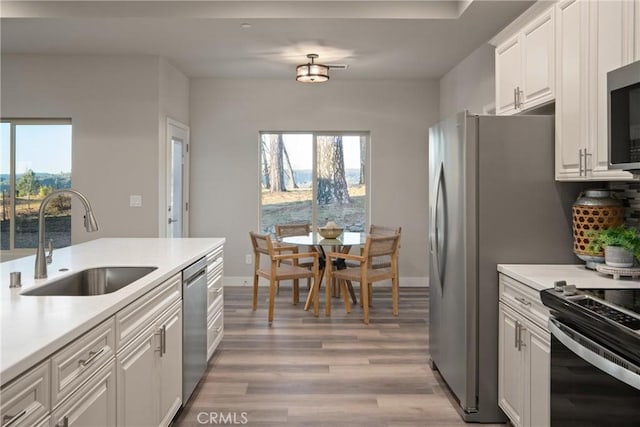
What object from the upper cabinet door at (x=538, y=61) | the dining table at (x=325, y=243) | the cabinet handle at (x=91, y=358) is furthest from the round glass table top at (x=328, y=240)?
the cabinet handle at (x=91, y=358)

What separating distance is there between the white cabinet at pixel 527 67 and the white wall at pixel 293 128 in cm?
279

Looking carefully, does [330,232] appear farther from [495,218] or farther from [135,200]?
[495,218]

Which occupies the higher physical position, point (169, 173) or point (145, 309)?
point (169, 173)

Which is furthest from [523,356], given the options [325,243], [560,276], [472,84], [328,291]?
[472,84]

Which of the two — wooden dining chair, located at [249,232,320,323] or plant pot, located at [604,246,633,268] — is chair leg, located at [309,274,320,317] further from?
plant pot, located at [604,246,633,268]

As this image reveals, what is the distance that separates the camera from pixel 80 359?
1.44 meters

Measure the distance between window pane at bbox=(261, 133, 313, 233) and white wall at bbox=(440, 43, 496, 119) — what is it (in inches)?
72.0

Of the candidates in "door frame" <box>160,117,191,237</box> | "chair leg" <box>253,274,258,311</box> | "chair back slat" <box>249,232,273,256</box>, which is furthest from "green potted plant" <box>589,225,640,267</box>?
"door frame" <box>160,117,191,237</box>

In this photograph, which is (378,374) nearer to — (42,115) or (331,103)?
(331,103)

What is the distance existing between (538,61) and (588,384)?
1857 millimetres

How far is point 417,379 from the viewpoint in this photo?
10.4 feet

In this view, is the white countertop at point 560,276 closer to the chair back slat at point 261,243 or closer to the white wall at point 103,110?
the chair back slat at point 261,243

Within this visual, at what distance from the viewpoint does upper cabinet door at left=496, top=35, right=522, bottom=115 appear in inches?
119

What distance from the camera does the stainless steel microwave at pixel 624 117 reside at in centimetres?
177
